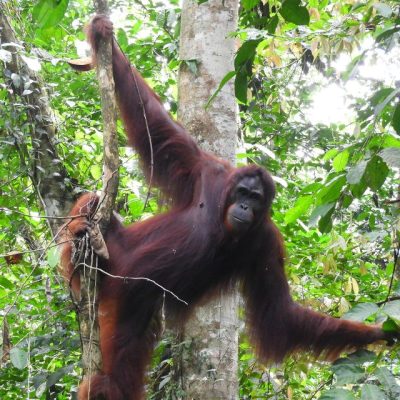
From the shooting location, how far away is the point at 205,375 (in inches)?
135

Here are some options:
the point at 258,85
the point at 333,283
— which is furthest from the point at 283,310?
the point at 258,85

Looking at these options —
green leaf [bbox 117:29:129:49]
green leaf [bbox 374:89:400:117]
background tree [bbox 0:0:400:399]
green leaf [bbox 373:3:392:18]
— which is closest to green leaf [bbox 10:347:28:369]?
background tree [bbox 0:0:400:399]

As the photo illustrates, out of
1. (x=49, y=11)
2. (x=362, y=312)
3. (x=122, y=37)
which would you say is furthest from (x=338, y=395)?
(x=122, y=37)

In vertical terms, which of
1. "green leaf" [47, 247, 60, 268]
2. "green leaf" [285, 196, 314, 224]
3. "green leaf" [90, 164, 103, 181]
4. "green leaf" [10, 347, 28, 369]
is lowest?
"green leaf" [10, 347, 28, 369]

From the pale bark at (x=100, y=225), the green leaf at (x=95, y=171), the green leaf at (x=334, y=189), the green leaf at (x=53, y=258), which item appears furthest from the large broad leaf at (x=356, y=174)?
the green leaf at (x=95, y=171)

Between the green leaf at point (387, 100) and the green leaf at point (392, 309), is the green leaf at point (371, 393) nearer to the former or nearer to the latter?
the green leaf at point (392, 309)

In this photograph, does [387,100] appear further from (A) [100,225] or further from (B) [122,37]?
(B) [122,37]

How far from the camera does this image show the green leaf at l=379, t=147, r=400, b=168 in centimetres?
215

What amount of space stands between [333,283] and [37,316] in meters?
2.07

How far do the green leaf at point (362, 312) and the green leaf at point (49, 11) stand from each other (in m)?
1.38

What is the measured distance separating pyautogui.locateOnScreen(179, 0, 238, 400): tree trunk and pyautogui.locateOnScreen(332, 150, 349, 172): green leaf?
43.0 inches

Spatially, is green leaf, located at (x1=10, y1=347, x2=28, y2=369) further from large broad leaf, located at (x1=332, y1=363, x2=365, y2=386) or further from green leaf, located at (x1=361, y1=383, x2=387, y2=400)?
green leaf, located at (x1=361, y1=383, x2=387, y2=400)

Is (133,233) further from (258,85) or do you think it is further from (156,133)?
(258,85)

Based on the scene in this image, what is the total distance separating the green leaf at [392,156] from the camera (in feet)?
7.04
